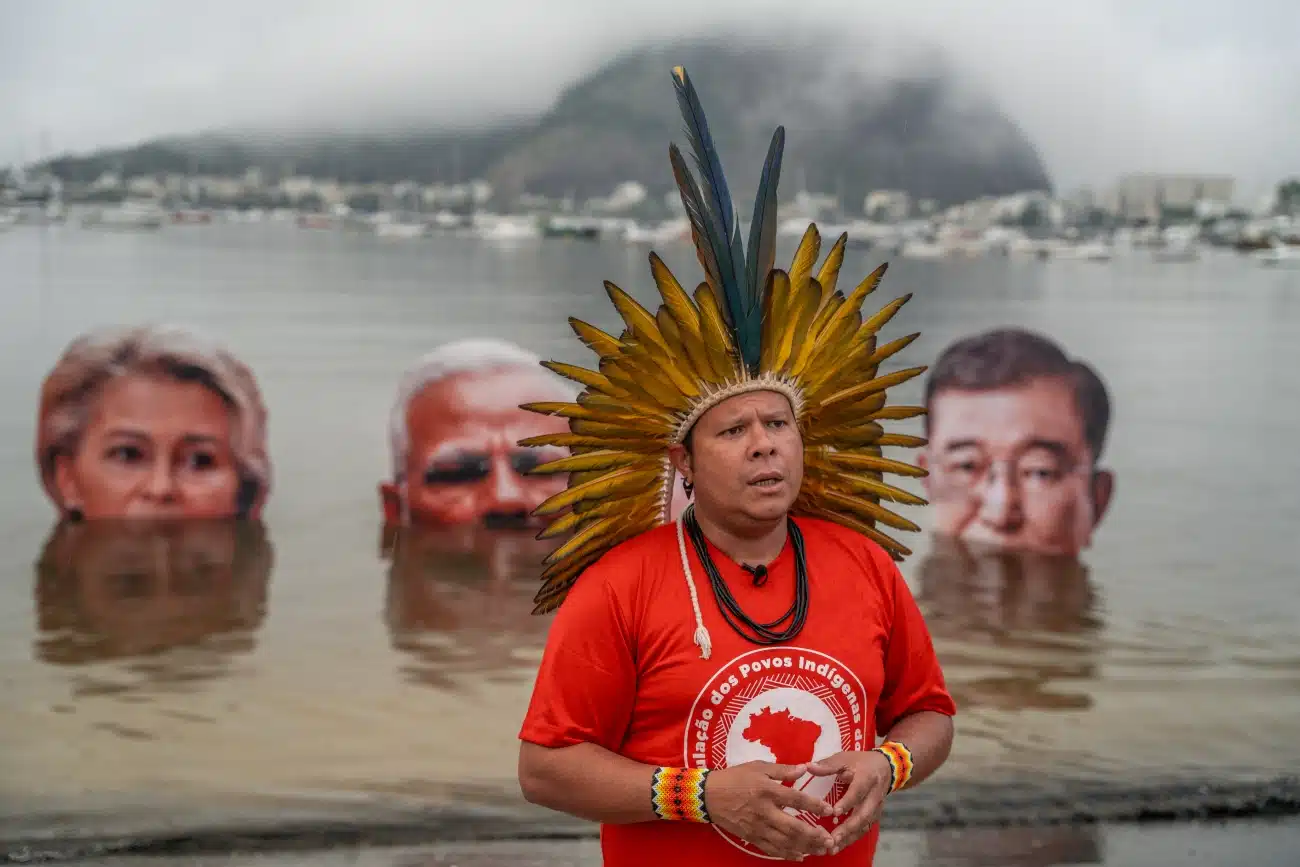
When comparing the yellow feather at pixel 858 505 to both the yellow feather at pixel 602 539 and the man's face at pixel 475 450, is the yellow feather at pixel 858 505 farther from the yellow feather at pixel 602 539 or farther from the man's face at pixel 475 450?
the man's face at pixel 475 450

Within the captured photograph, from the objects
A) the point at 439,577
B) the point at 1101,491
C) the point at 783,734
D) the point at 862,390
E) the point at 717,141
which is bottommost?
the point at 439,577

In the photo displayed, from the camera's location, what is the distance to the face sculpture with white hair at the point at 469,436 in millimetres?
3844

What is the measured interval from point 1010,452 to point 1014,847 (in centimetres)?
127

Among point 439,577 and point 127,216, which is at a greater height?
point 127,216

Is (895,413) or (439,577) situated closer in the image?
(895,413)

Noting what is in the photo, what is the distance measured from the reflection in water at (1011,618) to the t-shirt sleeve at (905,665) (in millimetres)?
2326

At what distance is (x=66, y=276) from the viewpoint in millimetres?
3885

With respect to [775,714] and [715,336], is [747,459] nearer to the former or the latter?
[715,336]

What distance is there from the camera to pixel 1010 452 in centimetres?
408

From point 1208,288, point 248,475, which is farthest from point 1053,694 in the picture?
point 248,475

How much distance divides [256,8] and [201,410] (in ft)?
3.66

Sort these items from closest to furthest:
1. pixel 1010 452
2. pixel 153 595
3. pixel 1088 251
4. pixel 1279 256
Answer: pixel 153 595 → pixel 1010 452 → pixel 1088 251 → pixel 1279 256

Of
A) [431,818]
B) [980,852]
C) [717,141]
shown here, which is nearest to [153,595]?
[431,818]

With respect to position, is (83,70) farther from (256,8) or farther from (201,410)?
(201,410)
